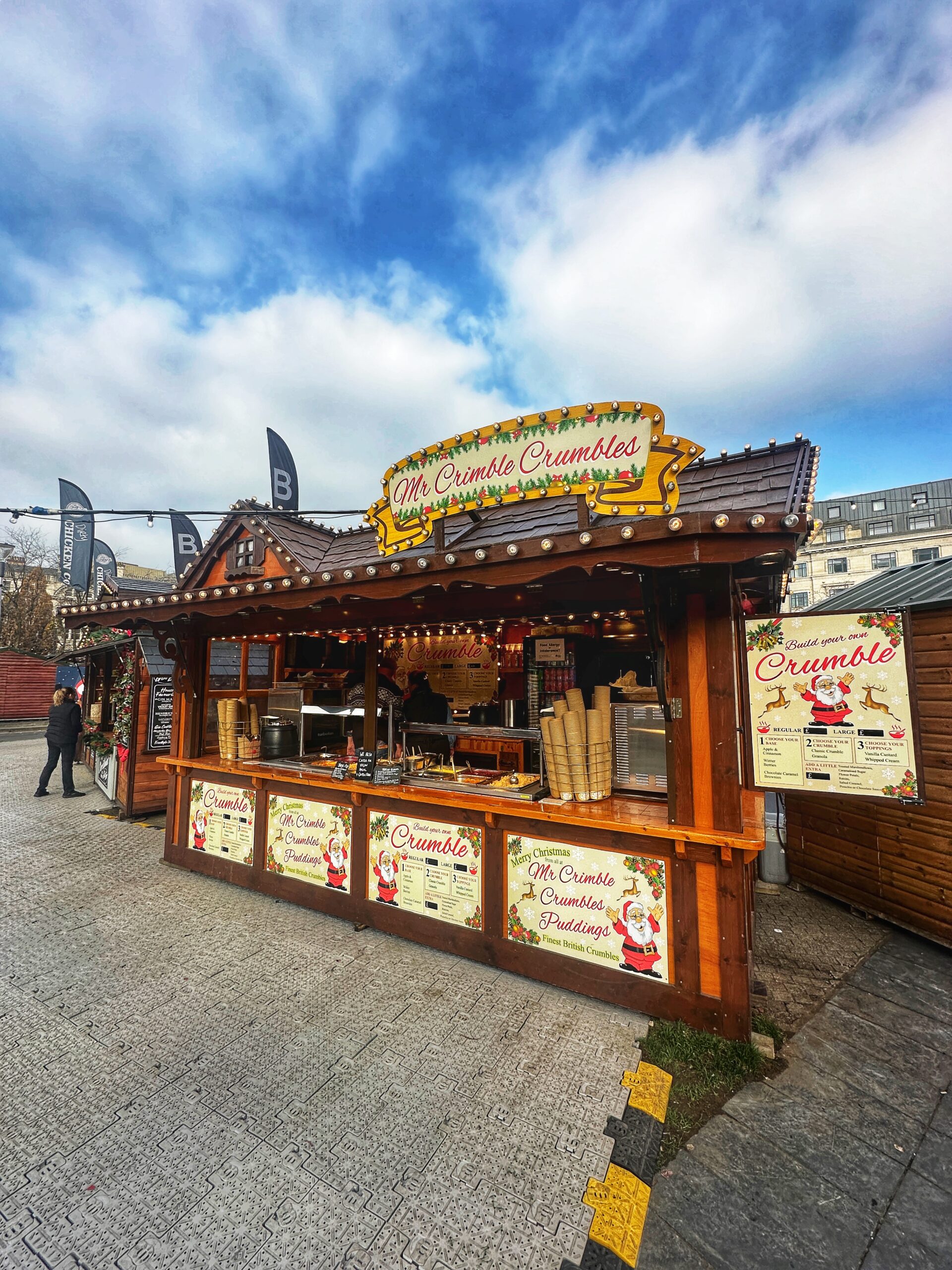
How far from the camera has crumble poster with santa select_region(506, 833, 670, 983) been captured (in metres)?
3.41

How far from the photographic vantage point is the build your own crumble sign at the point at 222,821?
559 cm

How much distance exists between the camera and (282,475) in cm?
1063

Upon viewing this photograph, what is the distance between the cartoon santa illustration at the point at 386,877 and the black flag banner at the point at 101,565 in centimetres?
1307

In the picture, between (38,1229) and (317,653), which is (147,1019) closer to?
(38,1229)

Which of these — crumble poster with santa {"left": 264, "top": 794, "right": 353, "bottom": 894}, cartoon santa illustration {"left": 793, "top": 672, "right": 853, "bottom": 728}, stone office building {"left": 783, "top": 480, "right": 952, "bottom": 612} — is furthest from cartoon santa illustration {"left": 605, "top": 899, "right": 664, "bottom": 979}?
stone office building {"left": 783, "top": 480, "right": 952, "bottom": 612}

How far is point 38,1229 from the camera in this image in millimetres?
2092

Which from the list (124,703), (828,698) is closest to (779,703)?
(828,698)

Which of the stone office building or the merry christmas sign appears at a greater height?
the stone office building

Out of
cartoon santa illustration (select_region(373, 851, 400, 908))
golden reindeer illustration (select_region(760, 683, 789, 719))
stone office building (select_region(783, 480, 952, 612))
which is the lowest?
cartoon santa illustration (select_region(373, 851, 400, 908))

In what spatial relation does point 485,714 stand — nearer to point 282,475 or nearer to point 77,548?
point 282,475

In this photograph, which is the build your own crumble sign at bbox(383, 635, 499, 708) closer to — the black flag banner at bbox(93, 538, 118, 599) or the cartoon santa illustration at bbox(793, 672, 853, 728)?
the cartoon santa illustration at bbox(793, 672, 853, 728)

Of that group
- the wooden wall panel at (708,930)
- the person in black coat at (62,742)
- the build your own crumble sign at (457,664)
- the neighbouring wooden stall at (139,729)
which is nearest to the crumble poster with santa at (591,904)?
the wooden wall panel at (708,930)

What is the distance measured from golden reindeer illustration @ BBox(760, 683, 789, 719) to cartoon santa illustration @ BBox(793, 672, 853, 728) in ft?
0.30

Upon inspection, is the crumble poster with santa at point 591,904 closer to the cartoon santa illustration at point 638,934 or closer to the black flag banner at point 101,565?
the cartoon santa illustration at point 638,934
